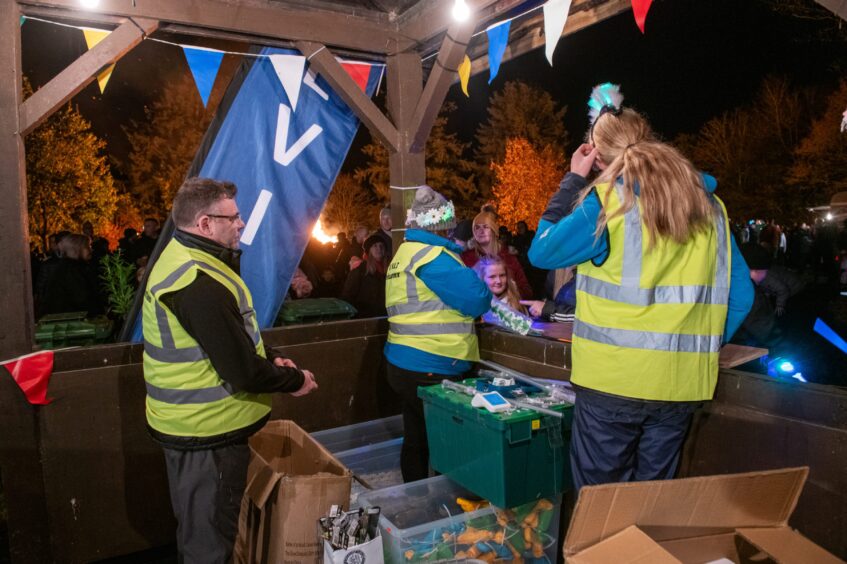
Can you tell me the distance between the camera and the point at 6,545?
12.6ft

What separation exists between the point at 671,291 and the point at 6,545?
4351 millimetres

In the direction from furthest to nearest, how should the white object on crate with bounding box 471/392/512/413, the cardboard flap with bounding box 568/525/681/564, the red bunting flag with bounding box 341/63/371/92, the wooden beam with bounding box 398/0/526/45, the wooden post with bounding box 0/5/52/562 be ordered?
1. the red bunting flag with bounding box 341/63/371/92
2. the wooden beam with bounding box 398/0/526/45
3. the wooden post with bounding box 0/5/52/562
4. the white object on crate with bounding box 471/392/512/413
5. the cardboard flap with bounding box 568/525/681/564

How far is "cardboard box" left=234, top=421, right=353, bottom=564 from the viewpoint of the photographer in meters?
2.66

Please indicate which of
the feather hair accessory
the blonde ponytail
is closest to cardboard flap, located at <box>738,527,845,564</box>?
the blonde ponytail

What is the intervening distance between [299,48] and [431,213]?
207 centimetres

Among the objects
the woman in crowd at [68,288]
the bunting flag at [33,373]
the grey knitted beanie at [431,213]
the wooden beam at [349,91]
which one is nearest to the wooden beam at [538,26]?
the wooden beam at [349,91]

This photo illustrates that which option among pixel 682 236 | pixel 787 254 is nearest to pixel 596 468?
pixel 682 236

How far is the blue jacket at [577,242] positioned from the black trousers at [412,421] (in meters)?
1.48

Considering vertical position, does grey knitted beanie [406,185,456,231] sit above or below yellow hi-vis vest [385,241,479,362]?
above

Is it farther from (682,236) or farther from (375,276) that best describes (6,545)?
(682,236)

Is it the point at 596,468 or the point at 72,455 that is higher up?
the point at 596,468

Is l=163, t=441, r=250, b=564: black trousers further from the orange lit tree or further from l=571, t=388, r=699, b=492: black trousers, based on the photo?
the orange lit tree

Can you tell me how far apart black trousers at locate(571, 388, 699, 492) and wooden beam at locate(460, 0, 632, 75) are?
2995mm

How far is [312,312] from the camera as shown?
4777 millimetres
